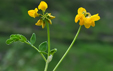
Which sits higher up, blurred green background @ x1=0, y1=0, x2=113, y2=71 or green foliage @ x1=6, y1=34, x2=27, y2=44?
green foliage @ x1=6, y1=34, x2=27, y2=44

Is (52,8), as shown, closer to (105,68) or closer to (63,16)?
(63,16)

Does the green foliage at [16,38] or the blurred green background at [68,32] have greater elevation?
the green foliage at [16,38]

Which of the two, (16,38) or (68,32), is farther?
(68,32)

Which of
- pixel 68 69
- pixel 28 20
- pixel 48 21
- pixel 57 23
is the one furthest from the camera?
pixel 57 23

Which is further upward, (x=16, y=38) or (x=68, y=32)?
(x=16, y=38)

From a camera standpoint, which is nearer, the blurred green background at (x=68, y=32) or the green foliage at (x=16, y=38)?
the green foliage at (x=16, y=38)

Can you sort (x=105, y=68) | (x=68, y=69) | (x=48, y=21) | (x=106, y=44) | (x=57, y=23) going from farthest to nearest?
(x=106, y=44), (x=57, y=23), (x=105, y=68), (x=68, y=69), (x=48, y=21)

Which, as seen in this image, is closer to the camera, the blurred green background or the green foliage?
the green foliage

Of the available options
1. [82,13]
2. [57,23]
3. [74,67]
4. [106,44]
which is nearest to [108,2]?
[106,44]
